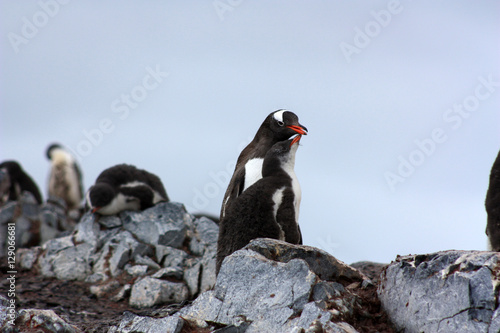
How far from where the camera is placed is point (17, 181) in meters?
15.9

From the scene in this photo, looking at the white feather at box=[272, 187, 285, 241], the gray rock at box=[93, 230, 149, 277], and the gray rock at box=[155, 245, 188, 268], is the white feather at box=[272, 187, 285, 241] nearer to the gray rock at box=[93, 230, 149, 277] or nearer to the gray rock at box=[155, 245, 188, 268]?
the gray rock at box=[155, 245, 188, 268]

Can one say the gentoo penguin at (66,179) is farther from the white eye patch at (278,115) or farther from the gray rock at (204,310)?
the gray rock at (204,310)

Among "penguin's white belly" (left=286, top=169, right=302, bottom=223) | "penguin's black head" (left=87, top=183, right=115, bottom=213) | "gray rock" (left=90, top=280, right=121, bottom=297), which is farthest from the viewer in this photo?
"penguin's black head" (left=87, top=183, right=115, bottom=213)

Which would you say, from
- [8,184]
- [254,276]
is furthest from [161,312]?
[8,184]

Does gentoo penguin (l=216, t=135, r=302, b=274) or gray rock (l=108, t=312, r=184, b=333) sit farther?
gentoo penguin (l=216, t=135, r=302, b=274)

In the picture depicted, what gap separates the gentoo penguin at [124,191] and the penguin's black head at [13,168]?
668cm

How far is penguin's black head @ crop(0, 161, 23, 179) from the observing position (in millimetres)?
15930

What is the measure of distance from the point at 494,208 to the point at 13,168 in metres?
13.6

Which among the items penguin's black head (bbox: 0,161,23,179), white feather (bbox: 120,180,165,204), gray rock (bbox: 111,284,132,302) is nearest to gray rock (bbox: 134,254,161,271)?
gray rock (bbox: 111,284,132,302)

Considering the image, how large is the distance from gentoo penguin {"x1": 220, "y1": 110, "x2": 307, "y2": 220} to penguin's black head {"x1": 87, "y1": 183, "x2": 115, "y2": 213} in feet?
11.2

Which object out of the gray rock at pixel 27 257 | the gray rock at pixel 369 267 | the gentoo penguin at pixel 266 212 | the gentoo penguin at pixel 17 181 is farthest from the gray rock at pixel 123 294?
the gentoo penguin at pixel 17 181

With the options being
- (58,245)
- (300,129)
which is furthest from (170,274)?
(300,129)

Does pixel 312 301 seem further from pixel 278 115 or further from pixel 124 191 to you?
pixel 124 191

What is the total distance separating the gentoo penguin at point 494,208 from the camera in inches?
221
